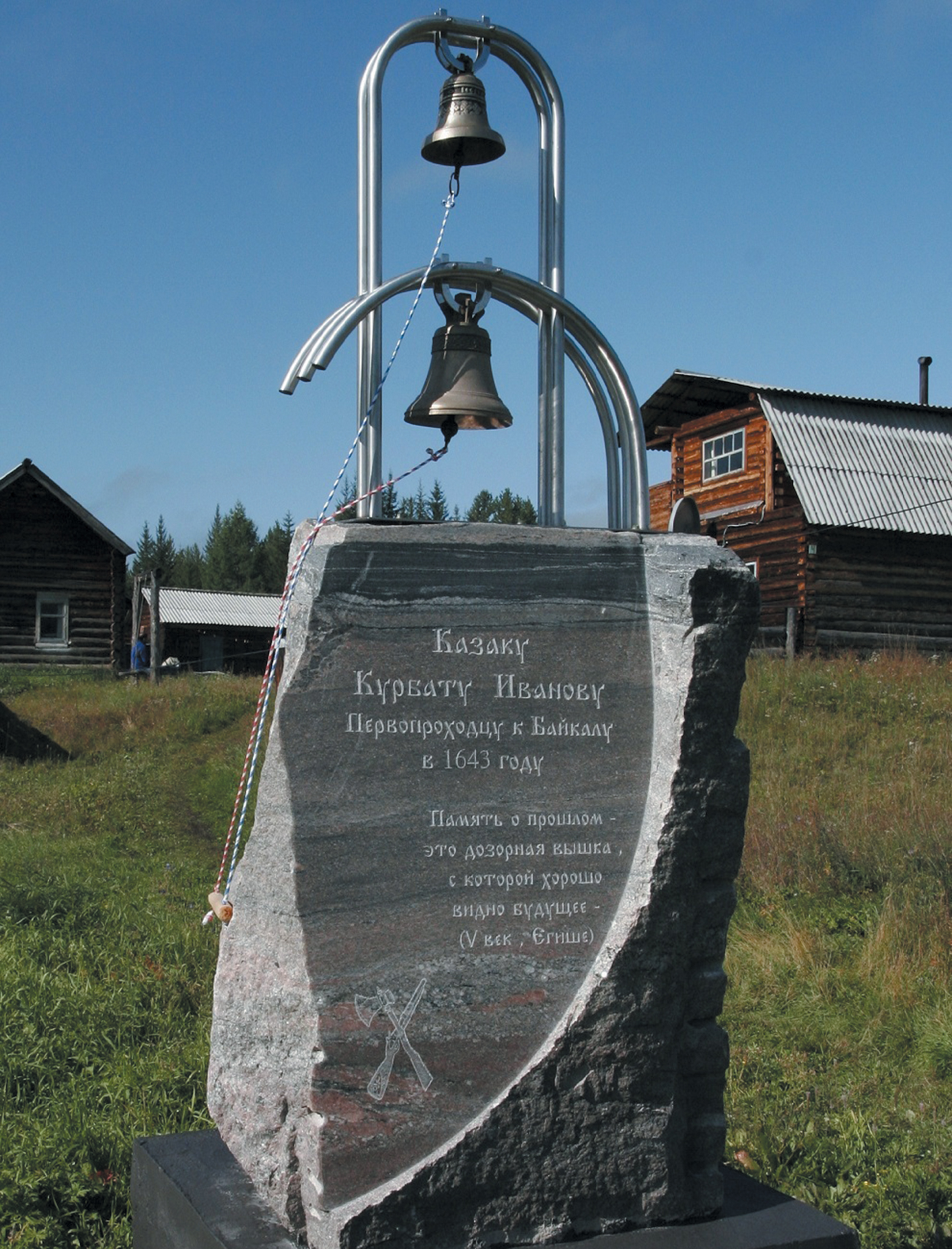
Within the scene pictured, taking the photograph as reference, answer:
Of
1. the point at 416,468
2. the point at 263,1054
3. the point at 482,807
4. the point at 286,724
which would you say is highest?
the point at 416,468

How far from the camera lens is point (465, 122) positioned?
353 cm

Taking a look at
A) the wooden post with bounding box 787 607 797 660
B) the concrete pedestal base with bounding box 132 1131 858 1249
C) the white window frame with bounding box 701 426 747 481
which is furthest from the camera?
the white window frame with bounding box 701 426 747 481

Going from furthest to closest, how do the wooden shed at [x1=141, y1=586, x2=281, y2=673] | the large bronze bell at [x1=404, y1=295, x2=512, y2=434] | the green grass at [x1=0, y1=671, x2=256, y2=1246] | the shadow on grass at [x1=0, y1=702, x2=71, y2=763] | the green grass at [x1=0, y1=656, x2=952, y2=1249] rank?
the wooden shed at [x1=141, y1=586, x2=281, y2=673]
the shadow on grass at [x1=0, y1=702, x2=71, y2=763]
the green grass at [x1=0, y1=656, x2=952, y2=1249]
the green grass at [x1=0, y1=671, x2=256, y2=1246]
the large bronze bell at [x1=404, y1=295, x2=512, y2=434]

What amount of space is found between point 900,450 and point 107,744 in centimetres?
1532

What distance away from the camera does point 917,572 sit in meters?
21.1

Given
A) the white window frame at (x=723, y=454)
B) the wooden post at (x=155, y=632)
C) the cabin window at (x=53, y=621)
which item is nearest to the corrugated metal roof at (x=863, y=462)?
the white window frame at (x=723, y=454)

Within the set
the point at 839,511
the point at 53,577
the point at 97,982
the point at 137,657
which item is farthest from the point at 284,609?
the point at 137,657

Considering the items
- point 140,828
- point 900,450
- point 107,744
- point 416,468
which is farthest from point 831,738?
point 900,450

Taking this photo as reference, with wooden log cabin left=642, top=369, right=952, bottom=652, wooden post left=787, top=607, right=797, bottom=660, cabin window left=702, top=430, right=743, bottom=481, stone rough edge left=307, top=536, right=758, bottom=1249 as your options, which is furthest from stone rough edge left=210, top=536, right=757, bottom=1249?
cabin window left=702, top=430, right=743, bottom=481

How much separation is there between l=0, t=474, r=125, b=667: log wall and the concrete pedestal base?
69.8ft

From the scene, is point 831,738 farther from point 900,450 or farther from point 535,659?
point 900,450

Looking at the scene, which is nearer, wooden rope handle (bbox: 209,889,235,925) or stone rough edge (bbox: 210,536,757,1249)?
stone rough edge (bbox: 210,536,757,1249)

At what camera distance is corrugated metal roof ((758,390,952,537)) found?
20516 millimetres

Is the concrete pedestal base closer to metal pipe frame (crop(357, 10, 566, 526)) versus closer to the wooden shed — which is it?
metal pipe frame (crop(357, 10, 566, 526))
